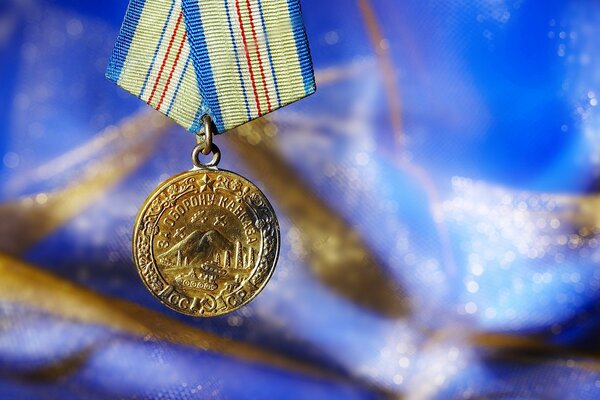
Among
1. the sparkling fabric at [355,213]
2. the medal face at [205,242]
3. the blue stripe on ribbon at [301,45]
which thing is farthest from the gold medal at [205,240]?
the sparkling fabric at [355,213]

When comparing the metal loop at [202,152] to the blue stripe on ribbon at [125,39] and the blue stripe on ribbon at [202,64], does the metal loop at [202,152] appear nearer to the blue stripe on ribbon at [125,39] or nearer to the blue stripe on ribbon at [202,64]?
the blue stripe on ribbon at [202,64]

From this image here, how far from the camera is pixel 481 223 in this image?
2.45 m

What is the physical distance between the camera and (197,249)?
95cm

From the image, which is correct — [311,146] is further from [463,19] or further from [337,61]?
[463,19]

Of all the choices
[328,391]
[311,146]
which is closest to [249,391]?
[328,391]

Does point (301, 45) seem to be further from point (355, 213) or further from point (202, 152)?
point (355, 213)

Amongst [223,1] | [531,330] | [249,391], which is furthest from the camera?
[531,330]

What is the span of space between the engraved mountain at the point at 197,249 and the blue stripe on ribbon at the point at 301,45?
0.74 feet

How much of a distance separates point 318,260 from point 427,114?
0.61m

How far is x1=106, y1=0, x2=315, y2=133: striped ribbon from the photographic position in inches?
36.7

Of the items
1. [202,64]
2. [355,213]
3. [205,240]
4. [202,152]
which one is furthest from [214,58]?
[355,213]

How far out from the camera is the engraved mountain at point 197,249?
0.95 meters

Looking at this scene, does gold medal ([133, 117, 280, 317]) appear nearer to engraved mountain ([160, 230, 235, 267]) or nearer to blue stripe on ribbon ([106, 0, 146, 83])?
engraved mountain ([160, 230, 235, 267])

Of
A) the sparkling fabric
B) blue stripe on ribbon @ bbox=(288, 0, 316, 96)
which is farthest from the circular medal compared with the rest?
the sparkling fabric
